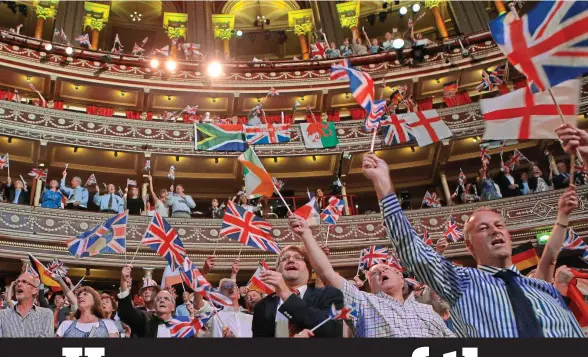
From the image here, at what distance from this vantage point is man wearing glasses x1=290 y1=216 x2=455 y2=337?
3.12 metres

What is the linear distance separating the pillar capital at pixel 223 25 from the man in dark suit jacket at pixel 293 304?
23.3 metres

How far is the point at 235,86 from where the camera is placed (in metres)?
21.0

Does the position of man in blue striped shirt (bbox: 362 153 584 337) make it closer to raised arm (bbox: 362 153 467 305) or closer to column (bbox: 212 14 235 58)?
raised arm (bbox: 362 153 467 305)

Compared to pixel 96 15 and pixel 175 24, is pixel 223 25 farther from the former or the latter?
pixel 96 15

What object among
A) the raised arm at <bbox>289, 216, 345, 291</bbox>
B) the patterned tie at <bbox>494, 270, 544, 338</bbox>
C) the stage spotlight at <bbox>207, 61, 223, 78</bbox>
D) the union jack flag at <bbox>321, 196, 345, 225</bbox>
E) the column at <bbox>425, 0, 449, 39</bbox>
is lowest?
the patterned tie at <bbox>494, 270, 544, 338</bbox>

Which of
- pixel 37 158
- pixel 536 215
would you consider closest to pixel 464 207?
pixel 536 215

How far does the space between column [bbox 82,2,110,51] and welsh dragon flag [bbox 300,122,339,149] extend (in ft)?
34.4

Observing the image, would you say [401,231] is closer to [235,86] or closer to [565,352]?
[565,352]

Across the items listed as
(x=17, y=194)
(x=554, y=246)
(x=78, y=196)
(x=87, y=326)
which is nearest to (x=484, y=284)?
(x=554, y=246)

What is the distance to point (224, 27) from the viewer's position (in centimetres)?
2603

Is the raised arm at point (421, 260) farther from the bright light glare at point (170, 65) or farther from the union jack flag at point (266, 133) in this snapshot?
the bright light glare at point (170, 65)

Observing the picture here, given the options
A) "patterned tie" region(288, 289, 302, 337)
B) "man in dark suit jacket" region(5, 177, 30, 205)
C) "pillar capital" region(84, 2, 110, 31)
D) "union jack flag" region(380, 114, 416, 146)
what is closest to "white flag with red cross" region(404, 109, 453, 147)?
"union jack flag" region(380, 114, 416, 146)

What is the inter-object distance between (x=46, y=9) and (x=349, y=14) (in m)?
13.2

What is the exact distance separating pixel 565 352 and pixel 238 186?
18.9 metres
